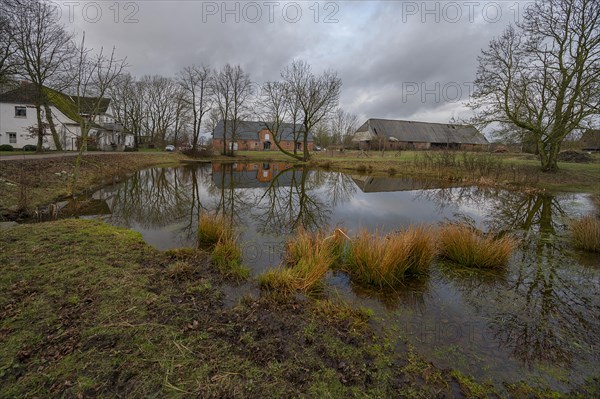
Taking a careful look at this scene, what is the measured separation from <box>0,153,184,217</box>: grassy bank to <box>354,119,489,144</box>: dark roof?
41.4 meters

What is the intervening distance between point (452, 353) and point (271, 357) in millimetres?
2072

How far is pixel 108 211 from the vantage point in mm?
9250

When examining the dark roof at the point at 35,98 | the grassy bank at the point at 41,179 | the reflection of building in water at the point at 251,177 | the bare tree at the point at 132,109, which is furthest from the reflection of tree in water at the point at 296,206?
the bare tree at the point at 132,109

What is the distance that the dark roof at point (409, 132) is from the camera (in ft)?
166

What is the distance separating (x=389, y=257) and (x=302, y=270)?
5.00 ft

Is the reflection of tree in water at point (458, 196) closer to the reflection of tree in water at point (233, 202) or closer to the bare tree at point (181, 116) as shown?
the reflection of tree in water at point (233, 202)

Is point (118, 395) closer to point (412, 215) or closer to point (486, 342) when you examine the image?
point (486, 342)

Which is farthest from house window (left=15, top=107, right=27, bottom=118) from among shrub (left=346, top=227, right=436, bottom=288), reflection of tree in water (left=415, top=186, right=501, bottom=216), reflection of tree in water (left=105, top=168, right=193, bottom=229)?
shrub (left=346, top=227, right=436, bottom=288)

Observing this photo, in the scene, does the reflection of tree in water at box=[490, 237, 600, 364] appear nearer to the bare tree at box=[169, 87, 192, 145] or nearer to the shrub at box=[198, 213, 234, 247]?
the shrub at box=[198, 213, 234, 247]

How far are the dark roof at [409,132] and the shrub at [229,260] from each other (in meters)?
46.6

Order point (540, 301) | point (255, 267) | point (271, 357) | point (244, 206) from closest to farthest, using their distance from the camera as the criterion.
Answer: point (271, 357) < point (540, 301) < point (255, 267) < point (244, 206)

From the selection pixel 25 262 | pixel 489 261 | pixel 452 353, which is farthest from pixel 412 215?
pixel 25 262

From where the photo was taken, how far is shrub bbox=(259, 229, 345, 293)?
4.39 metres

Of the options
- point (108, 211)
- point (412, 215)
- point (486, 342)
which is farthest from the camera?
point (412, 215)
